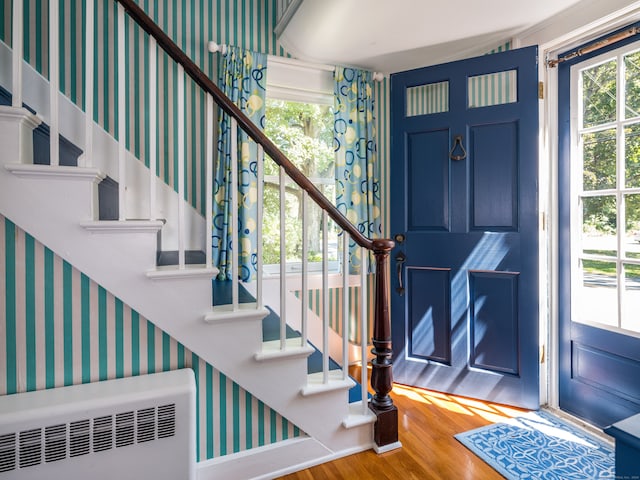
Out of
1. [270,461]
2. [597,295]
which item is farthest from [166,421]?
[597,295]

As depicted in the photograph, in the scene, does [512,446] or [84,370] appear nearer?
[84,370]

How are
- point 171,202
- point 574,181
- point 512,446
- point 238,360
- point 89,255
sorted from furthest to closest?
point 171,202 → point 574,181 → point 512,446 → point 238,360 → point 89,255

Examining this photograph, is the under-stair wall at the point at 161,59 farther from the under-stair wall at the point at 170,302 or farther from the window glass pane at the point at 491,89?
the window glass pane at the point at 491,89

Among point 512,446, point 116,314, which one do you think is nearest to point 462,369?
point 512,446

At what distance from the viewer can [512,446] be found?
177 centimetres

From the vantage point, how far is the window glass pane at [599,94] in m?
1.87

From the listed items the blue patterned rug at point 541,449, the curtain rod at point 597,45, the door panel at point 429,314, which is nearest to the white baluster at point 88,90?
the door panel at point 429,314

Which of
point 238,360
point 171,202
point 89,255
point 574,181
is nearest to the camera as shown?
point 89,255

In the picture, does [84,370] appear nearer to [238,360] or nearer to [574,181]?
[238,360]

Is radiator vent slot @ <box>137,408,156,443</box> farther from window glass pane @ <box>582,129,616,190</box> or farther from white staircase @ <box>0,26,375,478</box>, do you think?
window glass pane @ <box>582,129,616,190</box>

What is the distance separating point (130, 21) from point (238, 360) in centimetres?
213

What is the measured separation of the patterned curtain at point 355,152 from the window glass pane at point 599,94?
4.32 ft

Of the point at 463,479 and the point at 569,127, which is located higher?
the point at 569,127

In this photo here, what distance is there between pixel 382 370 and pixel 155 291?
112cm
